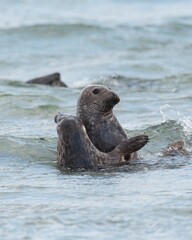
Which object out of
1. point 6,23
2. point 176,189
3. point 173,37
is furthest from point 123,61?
point 176,189

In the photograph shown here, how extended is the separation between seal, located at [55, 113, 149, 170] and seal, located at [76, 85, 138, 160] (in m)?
0.32

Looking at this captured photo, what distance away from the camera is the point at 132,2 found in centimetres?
3553

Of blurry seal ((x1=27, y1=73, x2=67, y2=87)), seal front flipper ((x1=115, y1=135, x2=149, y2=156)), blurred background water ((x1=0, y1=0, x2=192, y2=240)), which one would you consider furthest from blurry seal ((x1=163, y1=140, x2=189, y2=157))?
blurry seal ((x1=27, y1=73, x2=67, y2=87))

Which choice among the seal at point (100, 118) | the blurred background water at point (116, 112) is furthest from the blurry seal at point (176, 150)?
the seal at point (100, 118)

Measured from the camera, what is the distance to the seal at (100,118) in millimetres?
10945

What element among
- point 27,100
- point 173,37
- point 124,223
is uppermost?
point 173,37

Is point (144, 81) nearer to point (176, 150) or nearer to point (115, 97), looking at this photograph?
point (176, 150)

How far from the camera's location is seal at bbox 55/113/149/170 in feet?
33.9

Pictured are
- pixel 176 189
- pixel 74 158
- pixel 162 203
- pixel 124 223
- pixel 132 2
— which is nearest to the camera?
pixel 124 223

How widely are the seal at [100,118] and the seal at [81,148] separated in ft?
1.03

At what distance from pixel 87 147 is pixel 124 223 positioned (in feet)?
7.21

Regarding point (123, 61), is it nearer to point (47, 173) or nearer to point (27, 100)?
point (27, 100)

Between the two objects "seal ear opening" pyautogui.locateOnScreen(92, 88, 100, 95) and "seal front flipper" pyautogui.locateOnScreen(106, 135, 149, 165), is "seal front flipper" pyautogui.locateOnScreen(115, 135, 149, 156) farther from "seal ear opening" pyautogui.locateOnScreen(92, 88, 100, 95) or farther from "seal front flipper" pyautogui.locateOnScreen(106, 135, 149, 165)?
"seal ear opening" pyautogui.locateOnScreen(92, 88, 100, 95)

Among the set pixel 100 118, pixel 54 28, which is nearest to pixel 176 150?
pixel 100 118
